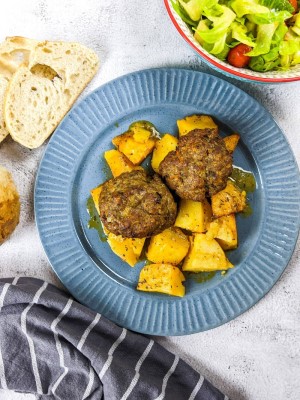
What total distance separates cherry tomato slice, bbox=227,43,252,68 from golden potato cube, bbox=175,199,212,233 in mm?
766

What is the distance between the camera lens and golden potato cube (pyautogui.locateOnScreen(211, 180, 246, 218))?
3.07 meters

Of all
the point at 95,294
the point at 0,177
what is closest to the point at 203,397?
the point at 95,294

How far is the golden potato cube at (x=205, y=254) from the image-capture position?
3.09 m

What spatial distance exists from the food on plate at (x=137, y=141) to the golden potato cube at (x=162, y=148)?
0.04 metres

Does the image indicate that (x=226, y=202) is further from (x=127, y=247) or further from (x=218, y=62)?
(x=218, y=62)

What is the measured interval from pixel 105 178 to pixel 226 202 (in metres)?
0.74

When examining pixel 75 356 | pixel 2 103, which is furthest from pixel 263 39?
pixel 75 356

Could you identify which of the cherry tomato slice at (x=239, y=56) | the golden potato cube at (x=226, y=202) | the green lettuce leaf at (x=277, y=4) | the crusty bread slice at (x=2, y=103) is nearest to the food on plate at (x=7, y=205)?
the crusty bread slice at (x=2, y=103)

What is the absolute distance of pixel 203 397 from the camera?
10.7ft

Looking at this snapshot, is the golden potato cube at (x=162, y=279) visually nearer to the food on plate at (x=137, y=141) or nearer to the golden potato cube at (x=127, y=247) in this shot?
the golden potato cube at (x=127, y=247)

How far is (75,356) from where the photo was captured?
3244mm

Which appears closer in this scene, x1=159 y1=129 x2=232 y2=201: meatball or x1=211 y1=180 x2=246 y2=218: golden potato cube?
x1=159 y1=129 x2=232 y2=201: meatball

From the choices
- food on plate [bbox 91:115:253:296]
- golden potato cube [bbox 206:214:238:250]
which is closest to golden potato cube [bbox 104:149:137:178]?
food on plate [bbox 91:115:253:296]

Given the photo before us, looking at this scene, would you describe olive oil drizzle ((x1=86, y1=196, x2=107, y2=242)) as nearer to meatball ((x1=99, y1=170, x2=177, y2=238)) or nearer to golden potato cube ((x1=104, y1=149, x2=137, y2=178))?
golden potato cube ((x1=104, y1=149, x2=137, y2=178))
